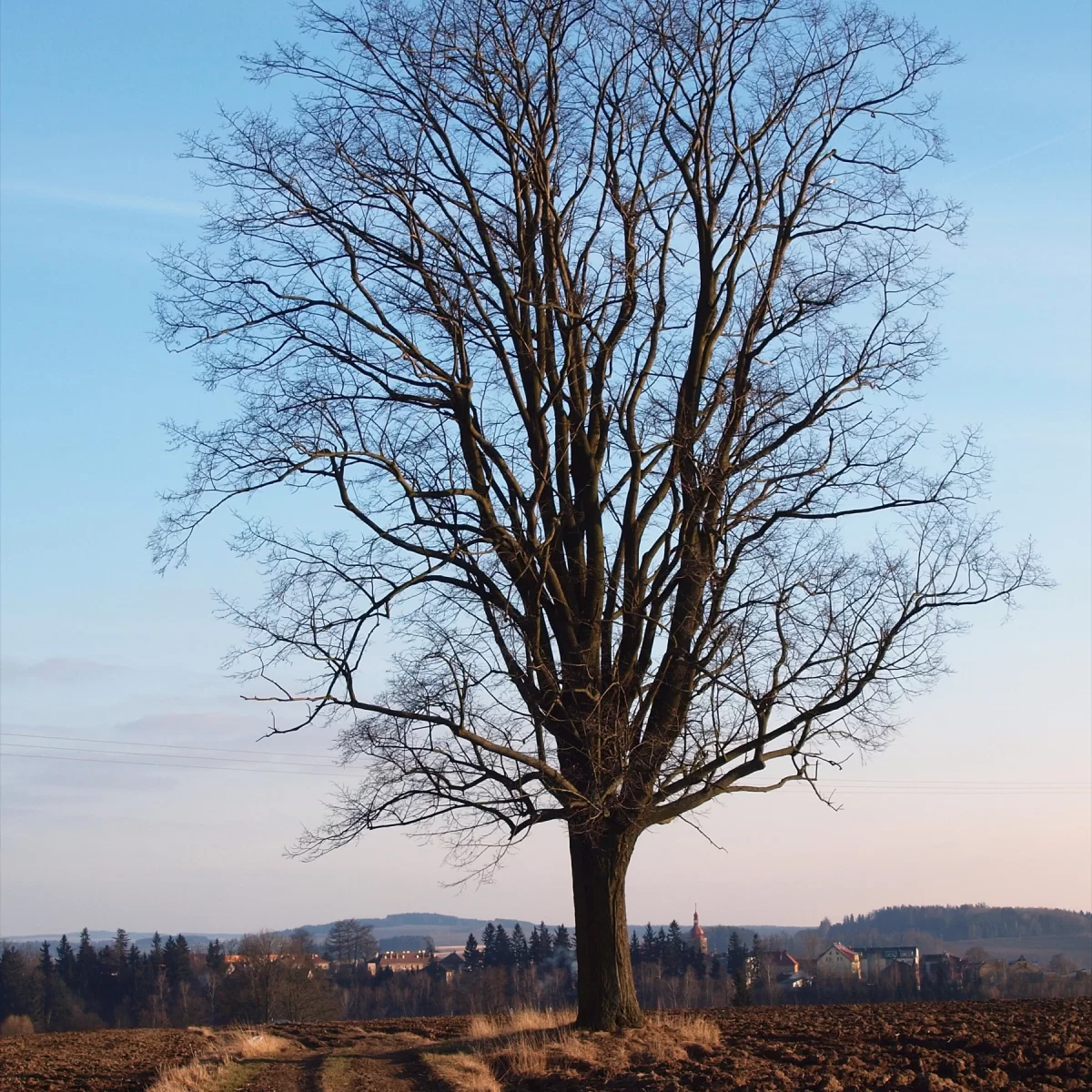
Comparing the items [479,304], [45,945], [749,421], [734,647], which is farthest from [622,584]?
[45,945]

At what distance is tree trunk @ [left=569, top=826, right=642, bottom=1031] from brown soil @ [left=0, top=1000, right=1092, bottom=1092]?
111 cm

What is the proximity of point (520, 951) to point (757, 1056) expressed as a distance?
5559 cm

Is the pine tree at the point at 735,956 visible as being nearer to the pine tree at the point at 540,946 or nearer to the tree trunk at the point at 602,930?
the pine tree at the point at 540,946

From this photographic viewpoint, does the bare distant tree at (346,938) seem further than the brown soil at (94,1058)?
Yes

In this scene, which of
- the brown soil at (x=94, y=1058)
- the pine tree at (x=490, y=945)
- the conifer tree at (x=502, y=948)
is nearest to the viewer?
the brown soil at (x=94, y=1058)

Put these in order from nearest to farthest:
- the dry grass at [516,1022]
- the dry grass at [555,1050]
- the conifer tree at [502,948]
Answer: the dry grass at [555,1050] → the dry grass at [516,1022] → the conifer tree at [502,948]

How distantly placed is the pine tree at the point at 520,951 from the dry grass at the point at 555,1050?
51317 millimetres

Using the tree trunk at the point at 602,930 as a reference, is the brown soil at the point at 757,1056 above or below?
below

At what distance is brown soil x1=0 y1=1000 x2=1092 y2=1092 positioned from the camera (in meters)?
8.73

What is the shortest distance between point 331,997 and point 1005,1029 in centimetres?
4002

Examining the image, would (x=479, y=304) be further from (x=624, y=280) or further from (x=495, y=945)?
(x=495, y=945)

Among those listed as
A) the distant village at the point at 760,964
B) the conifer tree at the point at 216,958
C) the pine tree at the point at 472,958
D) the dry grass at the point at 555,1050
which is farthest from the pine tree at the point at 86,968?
the dry grass at the point at 555,1050

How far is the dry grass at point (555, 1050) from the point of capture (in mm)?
10039

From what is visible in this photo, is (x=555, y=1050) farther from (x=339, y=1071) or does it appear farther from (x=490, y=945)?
(x=490, y=945)
